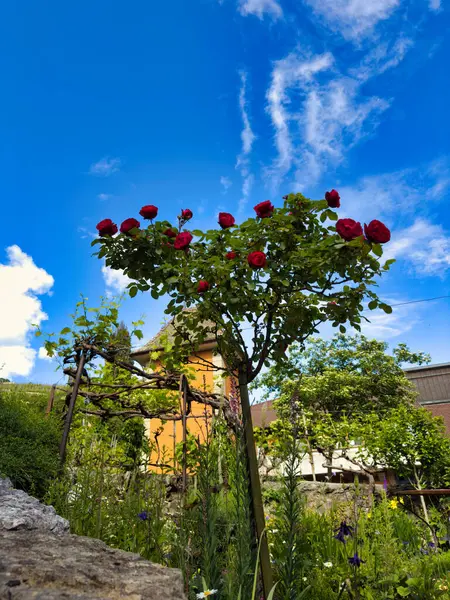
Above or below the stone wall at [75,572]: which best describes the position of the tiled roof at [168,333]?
above

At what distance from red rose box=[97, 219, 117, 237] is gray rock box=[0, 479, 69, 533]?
1.82 meters

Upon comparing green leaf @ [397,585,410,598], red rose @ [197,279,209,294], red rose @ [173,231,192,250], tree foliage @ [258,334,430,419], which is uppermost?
tree foliage @ [258,334,430,419]

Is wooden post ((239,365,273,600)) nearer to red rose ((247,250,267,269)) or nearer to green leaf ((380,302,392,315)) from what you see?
red rose ((247,250,267,269))

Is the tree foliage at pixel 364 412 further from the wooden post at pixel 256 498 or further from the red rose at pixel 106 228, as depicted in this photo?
the red rose at pixel 106 228

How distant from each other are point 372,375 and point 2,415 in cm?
1542

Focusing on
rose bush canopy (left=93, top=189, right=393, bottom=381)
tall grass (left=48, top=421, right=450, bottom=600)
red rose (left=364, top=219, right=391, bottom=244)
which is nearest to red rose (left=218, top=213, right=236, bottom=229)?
rose bush canopy (left=93, top=189, right=393, bottom=381)

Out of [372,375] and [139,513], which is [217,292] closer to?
[139,513]

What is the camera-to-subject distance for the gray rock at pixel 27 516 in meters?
2.00

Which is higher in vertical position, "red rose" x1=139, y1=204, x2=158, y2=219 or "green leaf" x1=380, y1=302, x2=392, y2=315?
"red rose" x1=139, y1=204, x2=158, y2=219

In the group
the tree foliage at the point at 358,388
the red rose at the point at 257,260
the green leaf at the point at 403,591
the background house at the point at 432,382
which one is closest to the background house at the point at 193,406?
the red rose at the point at 257,260

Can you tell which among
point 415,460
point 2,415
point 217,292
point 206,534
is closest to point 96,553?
point 206,534

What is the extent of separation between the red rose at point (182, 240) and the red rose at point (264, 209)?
21.4 inches

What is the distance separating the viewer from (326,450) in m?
10.7

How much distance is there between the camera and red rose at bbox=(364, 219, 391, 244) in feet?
8.72
